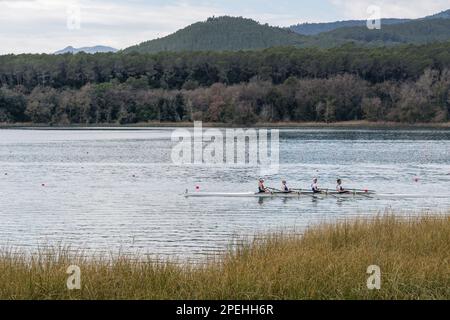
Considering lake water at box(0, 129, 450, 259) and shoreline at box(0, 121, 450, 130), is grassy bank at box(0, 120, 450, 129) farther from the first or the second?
lake water at box(0, 129, 450, 259)

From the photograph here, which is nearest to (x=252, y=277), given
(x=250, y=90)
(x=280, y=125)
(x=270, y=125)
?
(x=250, y=90)

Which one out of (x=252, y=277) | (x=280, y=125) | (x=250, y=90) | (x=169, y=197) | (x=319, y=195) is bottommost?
(x=280, y=125)

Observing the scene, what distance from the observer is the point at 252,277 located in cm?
1483

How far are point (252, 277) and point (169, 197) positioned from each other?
33.3 meters

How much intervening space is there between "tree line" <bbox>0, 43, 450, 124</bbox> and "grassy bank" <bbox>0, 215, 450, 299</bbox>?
151948mm

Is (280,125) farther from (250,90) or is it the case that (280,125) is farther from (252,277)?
(252,277)

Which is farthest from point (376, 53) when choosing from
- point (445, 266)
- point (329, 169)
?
point (445, 266)

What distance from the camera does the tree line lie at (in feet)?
559

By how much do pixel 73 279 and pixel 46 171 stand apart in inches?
2175

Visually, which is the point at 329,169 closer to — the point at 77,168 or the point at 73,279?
→ the point at 77,168

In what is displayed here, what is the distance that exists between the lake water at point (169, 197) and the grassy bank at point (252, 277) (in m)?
6.92

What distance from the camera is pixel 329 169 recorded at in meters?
70.7

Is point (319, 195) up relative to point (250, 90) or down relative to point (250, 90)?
down

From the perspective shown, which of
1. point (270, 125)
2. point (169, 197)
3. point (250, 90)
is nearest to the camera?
point (169, 197)
